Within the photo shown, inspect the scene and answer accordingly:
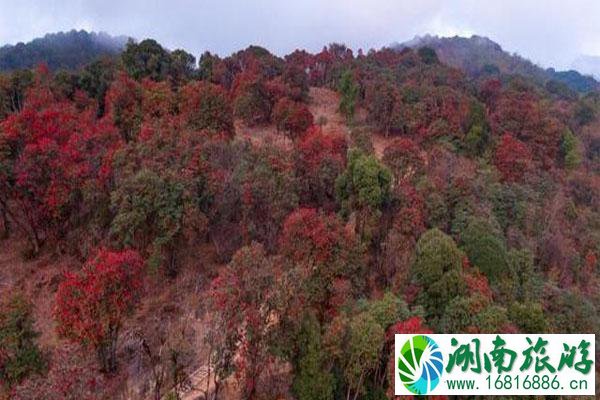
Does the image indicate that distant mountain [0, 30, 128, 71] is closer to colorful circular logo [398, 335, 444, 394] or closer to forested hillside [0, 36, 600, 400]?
forested hillside [0, 36, 600, 400]

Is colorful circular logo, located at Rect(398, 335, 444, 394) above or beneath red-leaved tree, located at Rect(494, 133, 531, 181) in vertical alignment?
beneath

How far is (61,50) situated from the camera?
67000mm

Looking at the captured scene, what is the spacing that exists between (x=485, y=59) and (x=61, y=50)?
252 ft

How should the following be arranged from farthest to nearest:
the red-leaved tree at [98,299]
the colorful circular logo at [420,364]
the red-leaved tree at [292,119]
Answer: the red-leaved tree at [292,119] → the red-leaved tree at [98,299] → the colorful circular logo at [420,364]

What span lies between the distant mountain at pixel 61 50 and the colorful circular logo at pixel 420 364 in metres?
53.0

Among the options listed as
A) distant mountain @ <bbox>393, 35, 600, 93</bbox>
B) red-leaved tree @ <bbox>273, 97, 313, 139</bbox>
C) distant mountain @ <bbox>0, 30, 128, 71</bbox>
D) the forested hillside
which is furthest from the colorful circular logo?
distant mountain @ <bbox>393, 35, 600, 93</bbox>

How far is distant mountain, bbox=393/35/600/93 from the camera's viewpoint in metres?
91.2

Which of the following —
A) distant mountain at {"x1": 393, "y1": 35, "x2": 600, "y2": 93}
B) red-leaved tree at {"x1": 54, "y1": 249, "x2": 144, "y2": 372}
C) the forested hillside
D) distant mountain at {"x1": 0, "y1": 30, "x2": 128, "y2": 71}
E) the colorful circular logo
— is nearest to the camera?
the colorful circular logo

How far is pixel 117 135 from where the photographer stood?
936 inches

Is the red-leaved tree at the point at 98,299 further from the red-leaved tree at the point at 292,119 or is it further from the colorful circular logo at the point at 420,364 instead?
the red-leaved tree at the point at 292,119

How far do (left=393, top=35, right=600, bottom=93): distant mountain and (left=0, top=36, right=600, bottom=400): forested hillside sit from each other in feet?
204

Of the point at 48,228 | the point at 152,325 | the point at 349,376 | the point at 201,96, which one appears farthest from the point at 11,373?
the point at 201,96

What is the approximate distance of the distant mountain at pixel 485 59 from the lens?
91188 millimetres

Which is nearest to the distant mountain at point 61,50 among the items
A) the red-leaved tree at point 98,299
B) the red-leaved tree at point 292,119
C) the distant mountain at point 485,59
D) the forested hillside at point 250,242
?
the red-leaved tree at point 292,119
